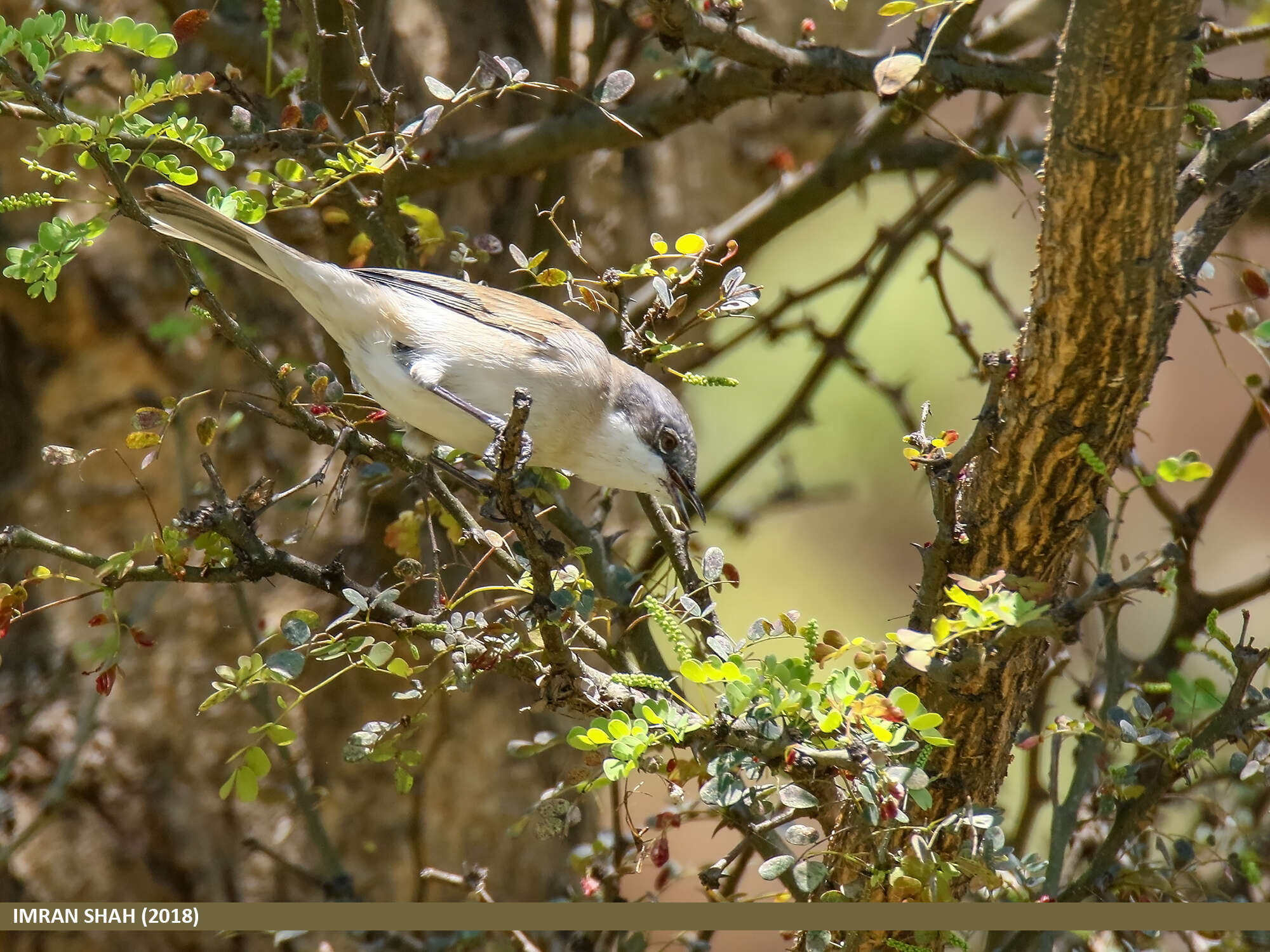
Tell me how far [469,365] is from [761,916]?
→ 1437 mm

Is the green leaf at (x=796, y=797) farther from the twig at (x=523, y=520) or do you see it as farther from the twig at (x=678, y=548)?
the twig at (x=678, y=548)

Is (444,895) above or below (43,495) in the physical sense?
below

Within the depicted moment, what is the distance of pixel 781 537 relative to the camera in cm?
643

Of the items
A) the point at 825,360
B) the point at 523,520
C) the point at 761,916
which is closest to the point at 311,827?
the point at 761,916

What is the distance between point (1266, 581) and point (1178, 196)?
1411 mm

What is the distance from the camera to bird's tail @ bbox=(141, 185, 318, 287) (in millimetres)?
2494

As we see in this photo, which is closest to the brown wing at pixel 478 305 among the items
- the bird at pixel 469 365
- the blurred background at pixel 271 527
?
the bird at pixel 469 365

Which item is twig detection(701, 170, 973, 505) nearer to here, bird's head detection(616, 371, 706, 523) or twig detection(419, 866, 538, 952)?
bird's head detection(616, 371, 706, 523)

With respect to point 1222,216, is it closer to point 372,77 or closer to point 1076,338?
point 1076,338

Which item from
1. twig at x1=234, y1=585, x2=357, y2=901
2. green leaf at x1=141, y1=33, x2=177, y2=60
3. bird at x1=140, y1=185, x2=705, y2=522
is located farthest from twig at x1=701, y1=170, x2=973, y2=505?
green leaf at x1=141, y1=33, x2=177, y2=60

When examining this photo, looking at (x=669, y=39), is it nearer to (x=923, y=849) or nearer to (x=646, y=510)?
(x=646, y=510)

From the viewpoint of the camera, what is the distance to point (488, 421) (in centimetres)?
252

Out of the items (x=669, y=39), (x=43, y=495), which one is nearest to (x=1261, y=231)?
(x=669, y=39)

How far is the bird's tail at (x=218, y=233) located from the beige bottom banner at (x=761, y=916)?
1.51 m
